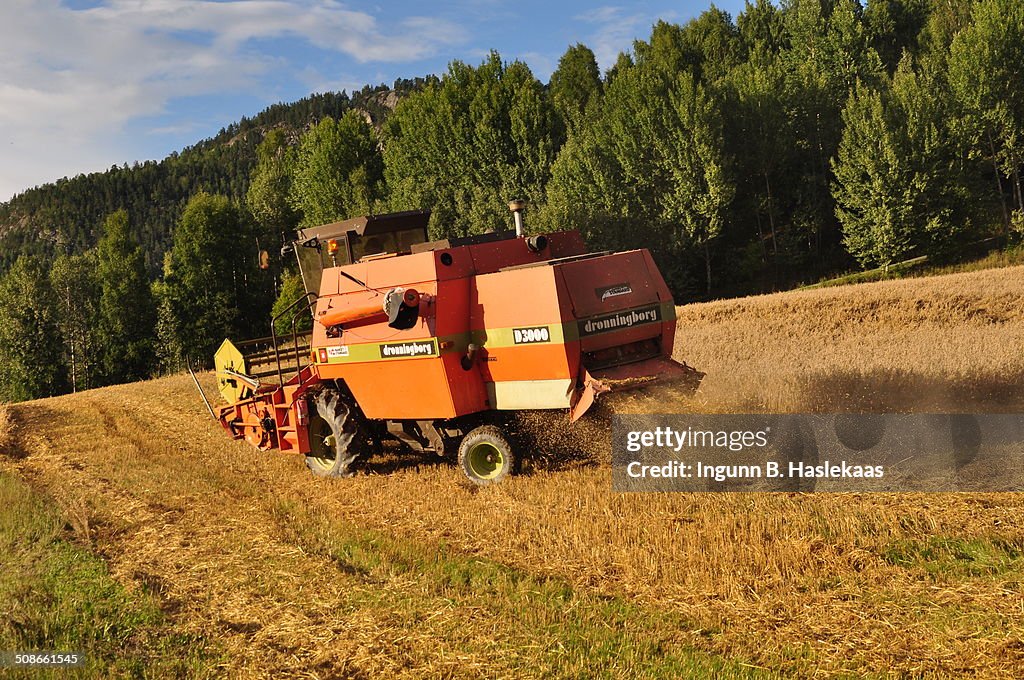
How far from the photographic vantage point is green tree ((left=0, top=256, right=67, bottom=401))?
154ft

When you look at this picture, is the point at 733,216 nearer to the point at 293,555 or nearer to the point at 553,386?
the point at 553,386

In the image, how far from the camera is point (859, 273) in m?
32.4

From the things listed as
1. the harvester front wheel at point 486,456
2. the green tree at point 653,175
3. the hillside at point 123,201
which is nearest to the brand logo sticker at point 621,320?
the harvester front wheel at point 486,456

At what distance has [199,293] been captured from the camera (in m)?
46.1

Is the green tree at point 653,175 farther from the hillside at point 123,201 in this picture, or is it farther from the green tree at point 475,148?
the hillside at point 123,201

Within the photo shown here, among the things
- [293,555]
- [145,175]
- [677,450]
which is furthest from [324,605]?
[145,175]

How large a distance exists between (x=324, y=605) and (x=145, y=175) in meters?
164

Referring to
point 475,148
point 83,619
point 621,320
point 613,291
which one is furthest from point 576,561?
point 475,148

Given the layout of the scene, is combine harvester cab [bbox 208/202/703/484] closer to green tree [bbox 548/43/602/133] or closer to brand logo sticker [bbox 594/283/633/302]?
brand logo sticker [bbox 594/283/633/302]

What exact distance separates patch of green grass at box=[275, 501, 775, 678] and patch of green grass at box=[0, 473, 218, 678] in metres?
1.26

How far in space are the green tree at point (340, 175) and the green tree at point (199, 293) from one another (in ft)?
18.3

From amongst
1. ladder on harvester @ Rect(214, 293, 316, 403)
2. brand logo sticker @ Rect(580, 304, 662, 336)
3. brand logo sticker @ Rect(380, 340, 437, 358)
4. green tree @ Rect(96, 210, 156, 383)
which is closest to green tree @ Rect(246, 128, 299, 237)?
green tree @ Rect(96, 210, 156, 383)

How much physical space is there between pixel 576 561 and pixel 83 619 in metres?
3.52

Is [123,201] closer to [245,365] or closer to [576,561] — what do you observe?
[245,365]
